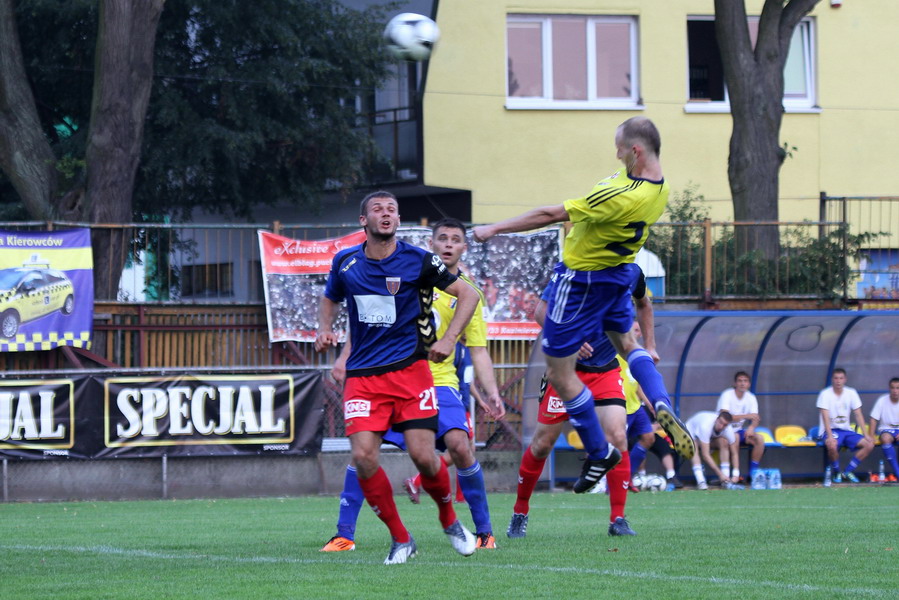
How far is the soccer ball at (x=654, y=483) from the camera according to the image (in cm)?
1719

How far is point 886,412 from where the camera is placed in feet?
59.3

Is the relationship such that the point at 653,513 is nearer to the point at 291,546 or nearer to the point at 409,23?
the point at 291,546

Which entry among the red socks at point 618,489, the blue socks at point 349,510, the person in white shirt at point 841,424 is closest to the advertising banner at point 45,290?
the person in white shirt at point 841,424

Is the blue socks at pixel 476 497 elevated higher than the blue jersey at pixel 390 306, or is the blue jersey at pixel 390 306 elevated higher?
the blue jersey at pixel 390 306

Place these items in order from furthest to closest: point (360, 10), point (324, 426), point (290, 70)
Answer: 1. point (360, 10)
2. point (290, 70)
3. point (324, 426)

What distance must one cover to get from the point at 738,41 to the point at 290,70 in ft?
25.2

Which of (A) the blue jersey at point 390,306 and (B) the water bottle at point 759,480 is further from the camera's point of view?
(B) the water bottle at point 759,480

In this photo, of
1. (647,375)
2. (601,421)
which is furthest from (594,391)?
(647,375)

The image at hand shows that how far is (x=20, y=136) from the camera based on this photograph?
2017 cm

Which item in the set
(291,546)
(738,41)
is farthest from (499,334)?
(291,546)

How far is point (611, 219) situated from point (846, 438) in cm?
1179

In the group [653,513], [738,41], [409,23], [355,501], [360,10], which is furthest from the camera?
[360,10]

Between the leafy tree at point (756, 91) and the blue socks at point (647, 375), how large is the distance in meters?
13.5

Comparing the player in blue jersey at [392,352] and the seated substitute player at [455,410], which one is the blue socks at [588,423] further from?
the player in blue jersey at [392,352]
